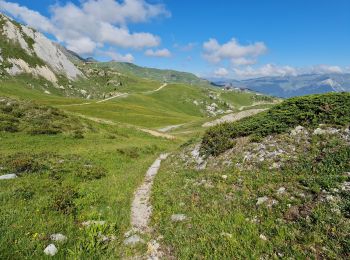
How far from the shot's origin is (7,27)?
159750 mm

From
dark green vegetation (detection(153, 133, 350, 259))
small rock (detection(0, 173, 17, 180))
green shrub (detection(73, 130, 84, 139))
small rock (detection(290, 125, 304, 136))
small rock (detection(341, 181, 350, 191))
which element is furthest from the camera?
green shrub (detection(73, 130, 84, 139))

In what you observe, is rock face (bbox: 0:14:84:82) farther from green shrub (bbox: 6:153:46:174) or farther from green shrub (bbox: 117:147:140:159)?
green shrub (bbox: 6:153:46:174)

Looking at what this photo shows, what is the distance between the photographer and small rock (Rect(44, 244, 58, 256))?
9062 millimetres

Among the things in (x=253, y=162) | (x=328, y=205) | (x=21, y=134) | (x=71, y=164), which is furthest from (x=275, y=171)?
(x=21, y=134)

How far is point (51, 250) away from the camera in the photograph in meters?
9.18

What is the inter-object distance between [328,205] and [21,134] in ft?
104

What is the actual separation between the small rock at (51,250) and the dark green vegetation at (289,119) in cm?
1268

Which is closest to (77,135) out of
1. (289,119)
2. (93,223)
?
(289,119)

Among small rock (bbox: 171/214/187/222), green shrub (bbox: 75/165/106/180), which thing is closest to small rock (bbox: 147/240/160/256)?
small rock (bbox: 171/214/187/222)

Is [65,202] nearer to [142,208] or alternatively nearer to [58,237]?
[58,237]

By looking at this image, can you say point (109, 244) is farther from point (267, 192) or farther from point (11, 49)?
point (11, 49)

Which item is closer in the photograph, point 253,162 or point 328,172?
point 328,172

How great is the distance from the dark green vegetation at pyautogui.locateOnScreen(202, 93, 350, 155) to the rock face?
153 m

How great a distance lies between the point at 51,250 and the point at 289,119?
15814 mm
